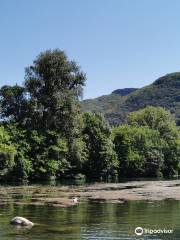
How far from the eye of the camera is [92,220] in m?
34.0

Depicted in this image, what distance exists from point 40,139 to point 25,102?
10460 mm

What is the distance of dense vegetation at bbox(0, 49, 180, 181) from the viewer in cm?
9181

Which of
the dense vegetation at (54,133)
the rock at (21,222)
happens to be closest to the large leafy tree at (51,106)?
the dense vegetation at (54,133)

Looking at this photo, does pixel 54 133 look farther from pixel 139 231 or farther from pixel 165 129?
pixel 165 129

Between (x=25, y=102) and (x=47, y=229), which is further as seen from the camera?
(x=25, y=102)

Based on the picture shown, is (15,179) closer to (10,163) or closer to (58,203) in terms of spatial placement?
(10,163)

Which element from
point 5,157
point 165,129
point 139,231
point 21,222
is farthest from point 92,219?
point 165,129

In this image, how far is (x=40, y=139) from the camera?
95.8 meters

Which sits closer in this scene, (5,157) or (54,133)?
(5,157)

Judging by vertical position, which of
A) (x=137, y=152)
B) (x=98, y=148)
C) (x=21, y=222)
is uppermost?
(x=98, y=148)

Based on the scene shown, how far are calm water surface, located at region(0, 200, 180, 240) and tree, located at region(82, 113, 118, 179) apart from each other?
6589 centimetres

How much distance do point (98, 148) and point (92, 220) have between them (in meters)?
80.8

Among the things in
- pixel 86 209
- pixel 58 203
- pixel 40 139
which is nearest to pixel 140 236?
pixel 86 209

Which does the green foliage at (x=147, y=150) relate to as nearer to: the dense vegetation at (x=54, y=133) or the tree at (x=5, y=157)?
the dense vegetation at (x=54, y=133)
